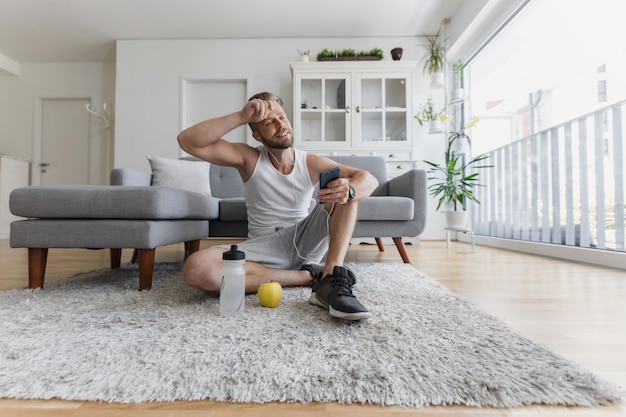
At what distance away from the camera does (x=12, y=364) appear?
71 cm

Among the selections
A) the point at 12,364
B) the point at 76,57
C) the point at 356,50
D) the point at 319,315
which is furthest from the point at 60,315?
the point at 76,57

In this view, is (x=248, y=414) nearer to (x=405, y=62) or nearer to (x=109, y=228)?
(x=109, y=228)

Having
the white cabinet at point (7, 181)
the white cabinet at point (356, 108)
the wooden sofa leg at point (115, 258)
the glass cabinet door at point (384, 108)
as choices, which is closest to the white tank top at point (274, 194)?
the wooden sofa leg at point (115, 258)

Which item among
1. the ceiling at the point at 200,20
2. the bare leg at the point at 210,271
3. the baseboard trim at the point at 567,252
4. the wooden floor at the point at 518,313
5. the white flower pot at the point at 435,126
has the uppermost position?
the ceiling at the point at 200,20

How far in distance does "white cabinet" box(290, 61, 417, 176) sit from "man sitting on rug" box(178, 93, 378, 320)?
7.84 feet

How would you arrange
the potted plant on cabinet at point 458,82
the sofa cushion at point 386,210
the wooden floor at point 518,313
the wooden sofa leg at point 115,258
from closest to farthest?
1. the wooden floor at point 518,313
2. the wooden sofa leg at point 115,258
3. the sofa cushion at point 386,210
4. the potted plant on cabinet at point 458,82

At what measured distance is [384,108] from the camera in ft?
12.5

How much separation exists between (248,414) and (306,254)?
889 mm

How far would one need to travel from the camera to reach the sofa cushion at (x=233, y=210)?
2.15 meters

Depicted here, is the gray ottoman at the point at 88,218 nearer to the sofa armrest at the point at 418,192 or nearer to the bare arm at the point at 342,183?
the bare arm at the point at 342,183

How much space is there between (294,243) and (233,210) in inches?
34.4

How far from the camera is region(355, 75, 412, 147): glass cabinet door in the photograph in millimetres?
3814

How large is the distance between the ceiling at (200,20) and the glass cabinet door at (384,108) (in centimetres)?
69

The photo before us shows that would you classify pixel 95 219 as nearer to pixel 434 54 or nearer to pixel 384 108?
pixel 384 108
